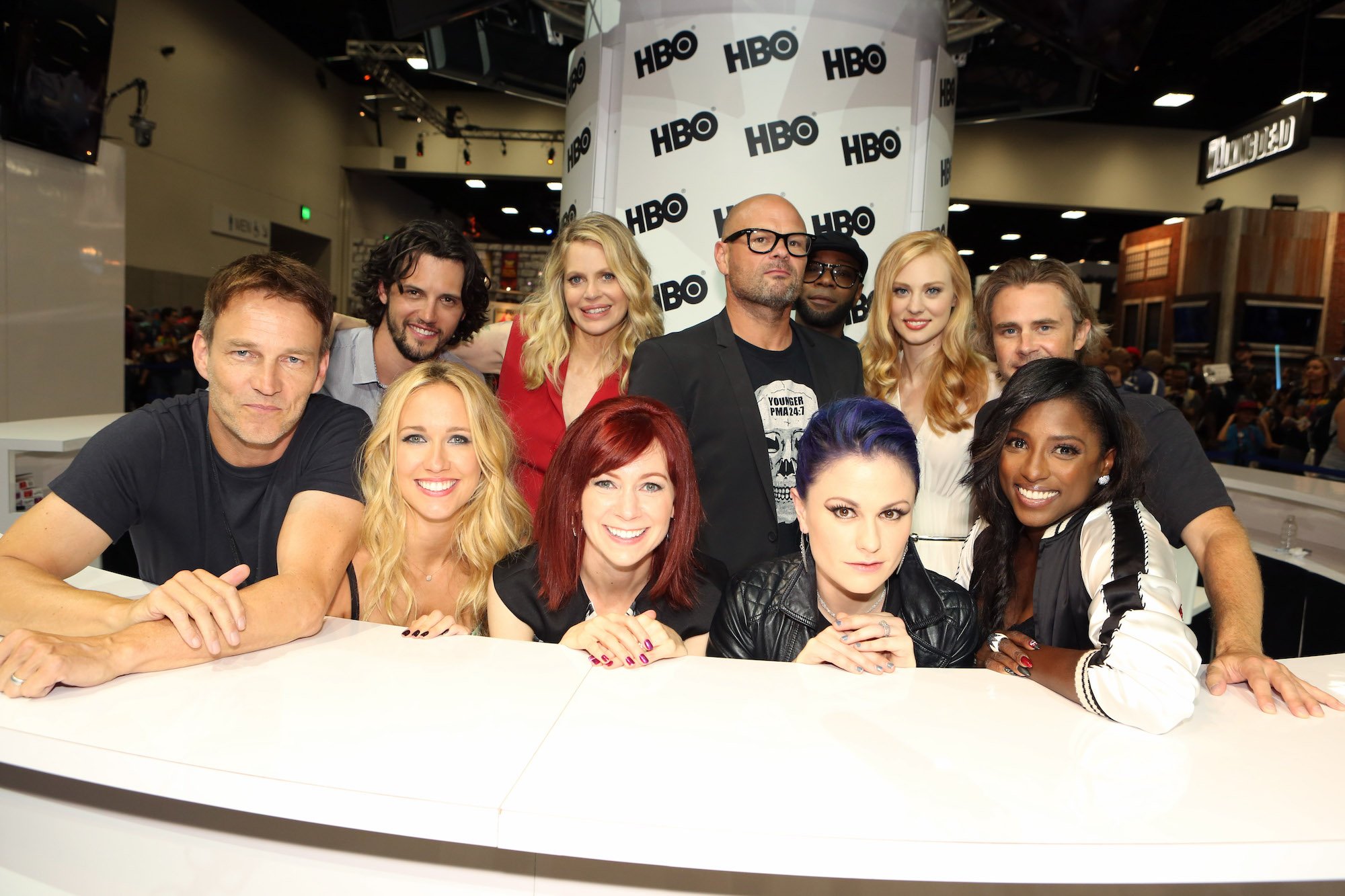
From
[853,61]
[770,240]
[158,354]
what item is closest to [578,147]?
[853,61]

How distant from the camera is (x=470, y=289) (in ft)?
11.1

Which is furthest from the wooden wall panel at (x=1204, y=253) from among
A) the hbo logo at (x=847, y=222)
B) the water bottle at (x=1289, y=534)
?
the hbo logo at (x=847, y=222)

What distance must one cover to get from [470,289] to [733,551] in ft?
5.10

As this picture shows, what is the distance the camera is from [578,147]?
4422mm

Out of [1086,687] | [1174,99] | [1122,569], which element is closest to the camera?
[1086,687]

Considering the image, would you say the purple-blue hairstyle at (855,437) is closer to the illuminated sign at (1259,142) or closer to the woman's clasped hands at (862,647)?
the woman's clasped hands at (862,647)

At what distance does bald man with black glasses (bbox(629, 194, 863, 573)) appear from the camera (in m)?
2.74

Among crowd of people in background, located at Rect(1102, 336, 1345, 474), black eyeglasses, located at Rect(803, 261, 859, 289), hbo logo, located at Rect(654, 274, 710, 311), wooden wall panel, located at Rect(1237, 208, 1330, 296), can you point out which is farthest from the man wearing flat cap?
wooden wall panel, located at Rect(1237, 208, 1330, 296)

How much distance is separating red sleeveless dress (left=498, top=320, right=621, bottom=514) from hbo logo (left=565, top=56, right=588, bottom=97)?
1807 mm

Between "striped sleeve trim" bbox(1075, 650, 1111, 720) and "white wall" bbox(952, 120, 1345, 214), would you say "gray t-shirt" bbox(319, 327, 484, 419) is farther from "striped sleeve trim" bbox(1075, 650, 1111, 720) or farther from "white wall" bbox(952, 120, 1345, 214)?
"white wall" bbox(952, 120, 1345, 214)

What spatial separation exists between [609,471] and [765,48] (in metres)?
2.75

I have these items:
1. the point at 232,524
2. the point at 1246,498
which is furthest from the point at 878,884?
the point at 1246,498

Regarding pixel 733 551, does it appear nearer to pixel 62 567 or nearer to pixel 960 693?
pixel 960 693

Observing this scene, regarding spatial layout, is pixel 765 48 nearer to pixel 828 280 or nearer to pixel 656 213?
pixel 656 213
